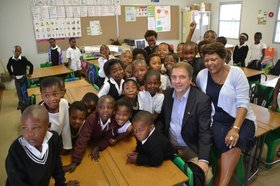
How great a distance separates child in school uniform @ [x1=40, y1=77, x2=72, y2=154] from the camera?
1652mm

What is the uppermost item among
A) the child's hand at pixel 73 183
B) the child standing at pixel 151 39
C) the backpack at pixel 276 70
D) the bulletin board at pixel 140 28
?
the bulletin board at pixel 140 28

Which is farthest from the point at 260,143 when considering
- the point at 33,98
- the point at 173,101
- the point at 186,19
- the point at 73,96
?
the point at 186,19

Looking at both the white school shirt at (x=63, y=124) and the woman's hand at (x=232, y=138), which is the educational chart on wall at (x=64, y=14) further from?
the woman's hand at (x=232, y=138)

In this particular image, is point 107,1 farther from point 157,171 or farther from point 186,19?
point 157,171

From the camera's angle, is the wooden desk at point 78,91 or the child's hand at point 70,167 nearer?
the child's hand at point 70,167

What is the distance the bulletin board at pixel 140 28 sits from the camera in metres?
7.24

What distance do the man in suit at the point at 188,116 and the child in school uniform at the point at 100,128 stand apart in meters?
0.47

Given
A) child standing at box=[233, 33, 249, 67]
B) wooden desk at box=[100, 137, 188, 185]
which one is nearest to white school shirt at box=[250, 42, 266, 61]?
child standing at box=[233, 33, 249, 67]

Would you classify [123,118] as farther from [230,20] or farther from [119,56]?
[230,20]

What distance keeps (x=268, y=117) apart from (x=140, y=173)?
1609 mm

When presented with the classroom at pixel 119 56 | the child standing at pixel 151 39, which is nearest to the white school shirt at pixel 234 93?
the classroom at pixel 119 56

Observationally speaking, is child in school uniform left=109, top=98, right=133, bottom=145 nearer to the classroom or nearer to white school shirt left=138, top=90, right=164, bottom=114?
the classroom

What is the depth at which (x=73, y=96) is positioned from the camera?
122 inches

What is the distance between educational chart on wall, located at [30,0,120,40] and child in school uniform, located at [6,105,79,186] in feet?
18.9
